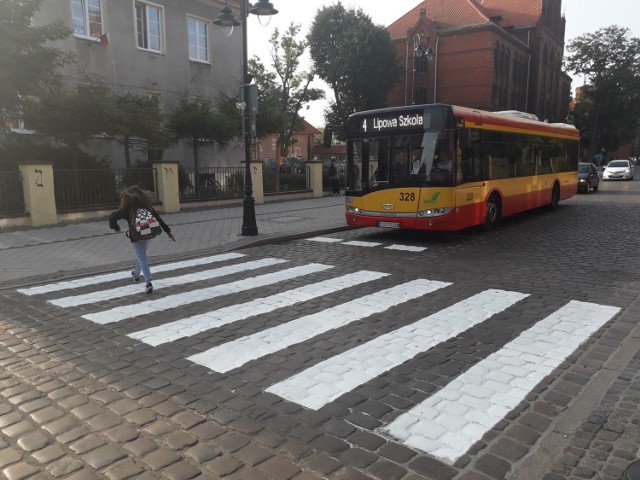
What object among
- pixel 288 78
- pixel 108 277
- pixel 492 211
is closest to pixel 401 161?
pixel 492 211

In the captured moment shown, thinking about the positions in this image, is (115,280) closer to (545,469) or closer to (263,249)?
(263,249)

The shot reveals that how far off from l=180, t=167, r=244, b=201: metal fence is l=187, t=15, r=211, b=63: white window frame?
840 cm

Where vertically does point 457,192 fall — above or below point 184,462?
above

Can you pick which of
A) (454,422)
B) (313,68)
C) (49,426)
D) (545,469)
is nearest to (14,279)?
(49,426)

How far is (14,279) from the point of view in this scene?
8.41 m

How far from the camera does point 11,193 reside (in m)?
14.1

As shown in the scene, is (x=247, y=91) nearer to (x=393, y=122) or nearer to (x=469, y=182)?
(x=393, y=122)

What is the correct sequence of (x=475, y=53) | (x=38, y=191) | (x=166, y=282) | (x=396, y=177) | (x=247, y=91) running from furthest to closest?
(x=475, y=53) < (x=38, y=191) < (x=247, y=91) < (x=396, y=177) < (x=166, y=282)

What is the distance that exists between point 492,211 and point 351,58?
40.1 meters

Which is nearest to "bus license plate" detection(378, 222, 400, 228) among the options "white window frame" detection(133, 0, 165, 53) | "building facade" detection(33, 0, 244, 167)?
"building facade" detection(33, 0, 244, 167)

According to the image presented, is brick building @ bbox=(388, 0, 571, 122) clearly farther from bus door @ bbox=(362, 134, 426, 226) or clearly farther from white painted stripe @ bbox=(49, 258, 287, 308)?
white painted stripe @ bbox=(49, 258, 287, 308)

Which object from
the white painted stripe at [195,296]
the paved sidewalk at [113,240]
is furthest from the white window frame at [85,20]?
the white painted stripe at [195,296]

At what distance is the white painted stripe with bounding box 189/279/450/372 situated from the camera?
194 inches

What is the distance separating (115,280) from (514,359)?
6.26m
